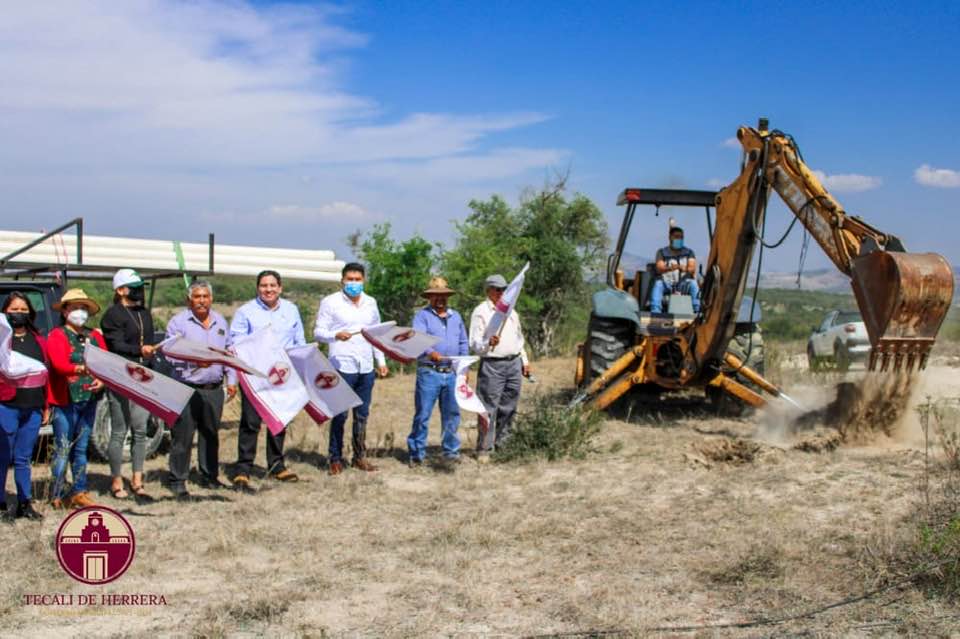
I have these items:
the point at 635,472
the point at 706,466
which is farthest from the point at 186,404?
the point at 706,466

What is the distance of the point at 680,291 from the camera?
440 inches

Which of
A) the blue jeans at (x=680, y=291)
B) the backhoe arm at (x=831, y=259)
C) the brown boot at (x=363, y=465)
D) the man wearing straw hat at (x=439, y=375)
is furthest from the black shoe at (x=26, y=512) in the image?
the blue jeans at (x=680, y=291)

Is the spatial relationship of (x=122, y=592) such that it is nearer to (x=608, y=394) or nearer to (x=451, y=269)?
(x=608, y=394)

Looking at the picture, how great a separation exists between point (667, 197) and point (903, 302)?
420 centimetres

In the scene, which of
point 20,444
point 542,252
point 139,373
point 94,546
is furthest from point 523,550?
point 542,252

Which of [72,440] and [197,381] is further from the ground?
[197,381]

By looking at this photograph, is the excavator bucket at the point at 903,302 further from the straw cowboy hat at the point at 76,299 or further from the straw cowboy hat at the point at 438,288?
the straw cowboy hat at the point at 76,299

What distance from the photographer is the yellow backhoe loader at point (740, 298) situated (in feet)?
25.6

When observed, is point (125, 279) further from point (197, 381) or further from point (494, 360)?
point (494, 360)

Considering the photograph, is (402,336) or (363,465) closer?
(402,336)

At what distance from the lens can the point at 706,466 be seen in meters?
8.24

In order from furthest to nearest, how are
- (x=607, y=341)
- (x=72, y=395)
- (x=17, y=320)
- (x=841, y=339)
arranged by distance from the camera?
(x=841, y=339)
(x=607, y=341)
(x=72, y=395)
(x=17, y=320)

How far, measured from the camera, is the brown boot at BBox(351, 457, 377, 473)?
8.44m

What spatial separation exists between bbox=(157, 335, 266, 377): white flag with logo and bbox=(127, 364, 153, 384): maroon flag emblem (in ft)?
0.85
